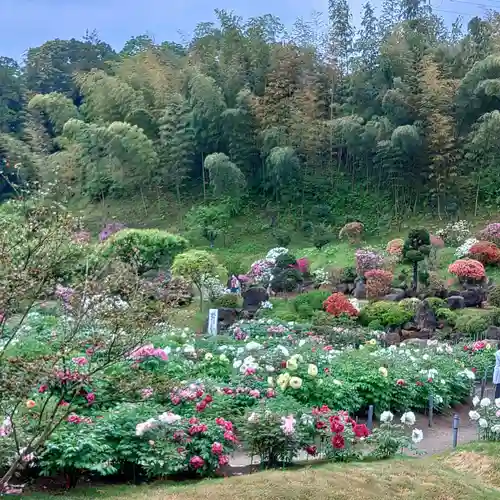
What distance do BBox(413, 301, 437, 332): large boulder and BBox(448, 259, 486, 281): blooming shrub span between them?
75.4 inches

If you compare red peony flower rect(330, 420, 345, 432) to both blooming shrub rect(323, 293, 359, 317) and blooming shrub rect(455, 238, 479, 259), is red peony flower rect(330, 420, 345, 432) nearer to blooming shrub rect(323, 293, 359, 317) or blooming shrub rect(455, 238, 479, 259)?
blooming shrub rect(323, 293, 359, 317)

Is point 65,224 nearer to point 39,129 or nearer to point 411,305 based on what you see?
point 411,305

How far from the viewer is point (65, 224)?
3.17 m

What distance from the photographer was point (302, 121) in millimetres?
21453

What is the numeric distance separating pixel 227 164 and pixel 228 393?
1510cm

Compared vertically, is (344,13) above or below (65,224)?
above

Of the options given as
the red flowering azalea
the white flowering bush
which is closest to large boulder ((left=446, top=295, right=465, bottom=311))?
the white flowering bush

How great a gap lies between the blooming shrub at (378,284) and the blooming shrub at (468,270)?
Answer: 149 centimetres

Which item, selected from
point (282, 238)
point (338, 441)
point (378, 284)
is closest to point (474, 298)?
point (378, 284)

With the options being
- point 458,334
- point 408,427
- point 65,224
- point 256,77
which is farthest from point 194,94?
point 65,224

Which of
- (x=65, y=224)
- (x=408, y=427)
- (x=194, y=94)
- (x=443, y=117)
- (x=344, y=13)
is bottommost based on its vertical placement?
(x=408, y=427)

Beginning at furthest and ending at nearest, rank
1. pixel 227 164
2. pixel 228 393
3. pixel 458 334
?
pixel 227 164
pixel 458 334
pixel 228 393

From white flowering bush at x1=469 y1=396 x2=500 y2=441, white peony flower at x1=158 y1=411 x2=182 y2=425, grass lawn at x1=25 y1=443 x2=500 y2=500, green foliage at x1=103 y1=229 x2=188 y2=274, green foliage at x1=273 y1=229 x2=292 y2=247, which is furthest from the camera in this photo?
green foliage at x1=273 y1=229 x2=292 y2=247

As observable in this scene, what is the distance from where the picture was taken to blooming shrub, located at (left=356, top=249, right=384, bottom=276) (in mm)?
14805
